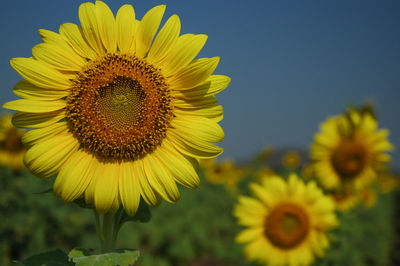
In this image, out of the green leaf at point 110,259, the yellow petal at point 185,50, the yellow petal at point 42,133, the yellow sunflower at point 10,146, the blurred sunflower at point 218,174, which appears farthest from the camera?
the blurred sunflower at point 218,174

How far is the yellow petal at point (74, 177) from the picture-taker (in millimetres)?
1689

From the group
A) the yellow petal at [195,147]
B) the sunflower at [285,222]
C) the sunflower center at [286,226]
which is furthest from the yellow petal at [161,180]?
the sunflower center at [286,226]

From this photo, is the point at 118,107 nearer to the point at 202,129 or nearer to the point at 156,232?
the point at 202,129

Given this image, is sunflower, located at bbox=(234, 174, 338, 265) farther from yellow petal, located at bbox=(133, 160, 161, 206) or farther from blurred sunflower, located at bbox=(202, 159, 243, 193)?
blurred sunflower, located at bbox=(202, 159, 243, 193)

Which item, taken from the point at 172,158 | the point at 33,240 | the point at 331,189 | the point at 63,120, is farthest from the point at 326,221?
the point at 33,240

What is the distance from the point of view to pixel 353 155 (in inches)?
238

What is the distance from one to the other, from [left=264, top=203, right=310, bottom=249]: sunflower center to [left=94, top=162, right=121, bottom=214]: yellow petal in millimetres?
3429

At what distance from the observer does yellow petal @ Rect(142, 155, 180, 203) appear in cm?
179

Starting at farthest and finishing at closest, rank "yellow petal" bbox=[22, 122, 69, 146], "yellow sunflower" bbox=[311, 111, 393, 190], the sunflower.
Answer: "yellow sunflower" bbox=[311, 111, 393, 190], the sunflower, "yellow petal" bbox=[22, 122, 69, 146]

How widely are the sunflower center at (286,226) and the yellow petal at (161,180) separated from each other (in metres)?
3.32

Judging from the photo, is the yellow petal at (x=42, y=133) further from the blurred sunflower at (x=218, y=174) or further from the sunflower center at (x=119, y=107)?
the blurred sunflower at (x=218, y=174)

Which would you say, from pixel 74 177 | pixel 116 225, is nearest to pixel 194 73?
pixel 74 177

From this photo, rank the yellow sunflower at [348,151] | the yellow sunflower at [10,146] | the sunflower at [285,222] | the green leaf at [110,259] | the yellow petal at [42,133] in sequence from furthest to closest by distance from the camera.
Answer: the yellow sunflower at [10,146]
the yellow sunflower at [348,151]
the sunflower at [285,222]
the yellow petal at [42,133]
the green leaf at [110,259]

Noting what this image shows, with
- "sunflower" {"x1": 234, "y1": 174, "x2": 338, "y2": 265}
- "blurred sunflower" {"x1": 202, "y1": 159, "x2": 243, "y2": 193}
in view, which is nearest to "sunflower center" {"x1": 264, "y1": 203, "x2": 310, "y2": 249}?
"sunflower" {"x1": 234, "y1": 174, "x2": 338, "y2": 265}
